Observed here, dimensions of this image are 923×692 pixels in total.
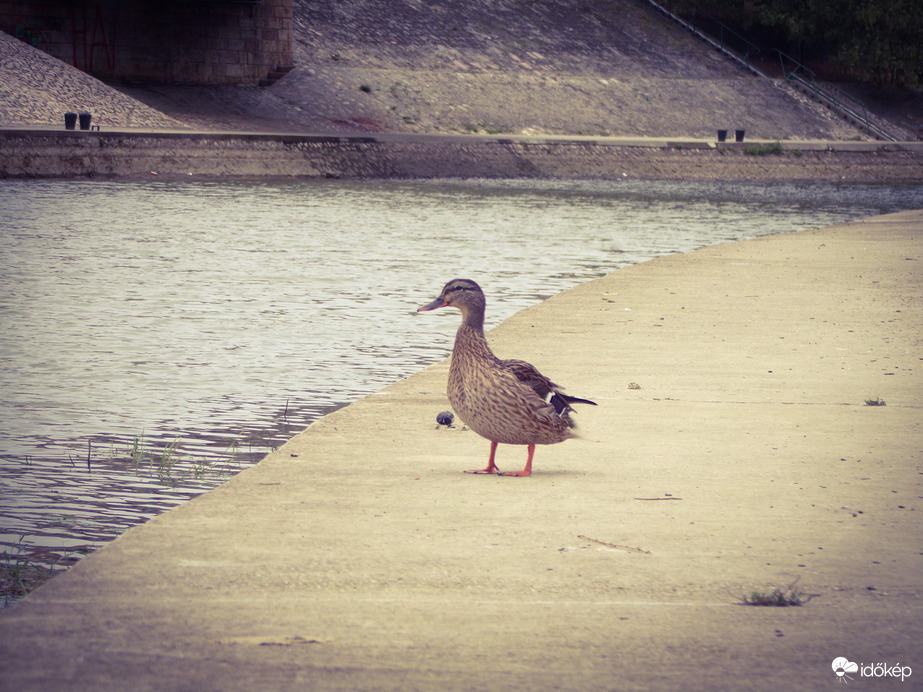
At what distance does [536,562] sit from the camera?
4980 millimetres

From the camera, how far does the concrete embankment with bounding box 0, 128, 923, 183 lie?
33125mm

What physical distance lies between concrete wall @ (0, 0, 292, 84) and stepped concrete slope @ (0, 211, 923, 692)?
145ft

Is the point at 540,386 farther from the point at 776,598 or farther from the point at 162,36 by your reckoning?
the point at 162,36

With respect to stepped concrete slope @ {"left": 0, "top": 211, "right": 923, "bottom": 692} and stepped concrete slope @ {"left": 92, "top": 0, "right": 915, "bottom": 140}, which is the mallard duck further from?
stepped concrete slope @ {"left": 92, "top": 0, "right": 915, "bottom": 140}

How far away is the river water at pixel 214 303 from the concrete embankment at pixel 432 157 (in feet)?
5.83

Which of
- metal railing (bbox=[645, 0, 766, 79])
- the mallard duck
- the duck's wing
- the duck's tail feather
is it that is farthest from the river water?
metal railing (bbox=[645, 0, 766, 79])

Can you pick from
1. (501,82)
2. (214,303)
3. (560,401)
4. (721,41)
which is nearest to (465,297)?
(560,401)

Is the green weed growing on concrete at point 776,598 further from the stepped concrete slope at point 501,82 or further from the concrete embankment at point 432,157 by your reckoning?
the stepped concrete slope at point 501,82

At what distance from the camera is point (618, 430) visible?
746 centimetres

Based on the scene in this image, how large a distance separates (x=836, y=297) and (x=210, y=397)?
7.63 m

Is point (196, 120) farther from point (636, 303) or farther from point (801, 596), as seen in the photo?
point (801, 596)

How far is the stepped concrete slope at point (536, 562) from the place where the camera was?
4008 millimetres

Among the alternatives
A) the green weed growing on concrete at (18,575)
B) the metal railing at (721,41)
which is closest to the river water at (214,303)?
the green weed growing on concrete at (18,575)

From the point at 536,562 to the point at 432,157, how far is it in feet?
120
